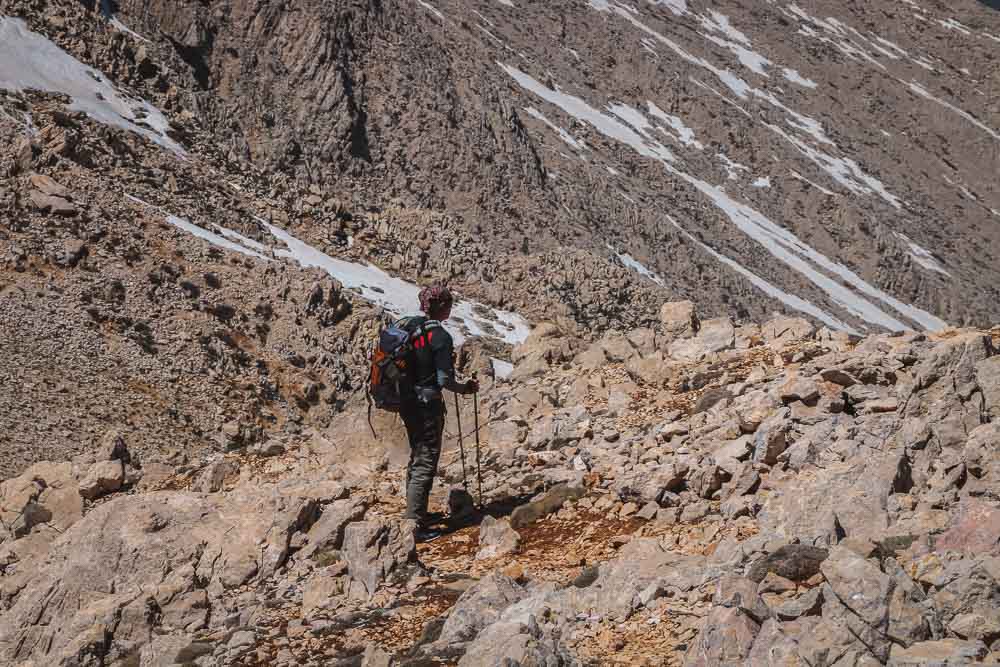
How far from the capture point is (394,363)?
8.22 m

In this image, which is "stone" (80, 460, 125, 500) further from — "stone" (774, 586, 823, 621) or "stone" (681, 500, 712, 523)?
"stone" (774, 586, 823, 621)

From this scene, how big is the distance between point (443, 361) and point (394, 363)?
1.56 ft

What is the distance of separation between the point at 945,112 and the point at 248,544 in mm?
102698

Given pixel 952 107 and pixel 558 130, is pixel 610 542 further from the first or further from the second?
pixel 952 107

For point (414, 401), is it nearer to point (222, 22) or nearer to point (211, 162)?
point (211, 162)

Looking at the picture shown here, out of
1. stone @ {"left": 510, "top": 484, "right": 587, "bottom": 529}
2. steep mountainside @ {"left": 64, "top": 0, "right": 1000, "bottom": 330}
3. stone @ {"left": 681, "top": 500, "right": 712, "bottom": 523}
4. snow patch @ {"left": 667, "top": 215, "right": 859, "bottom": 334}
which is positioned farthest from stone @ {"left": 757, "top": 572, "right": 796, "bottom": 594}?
snow patch @ {"left": 667, "top": 215, "right": 859, "bottom": 334}

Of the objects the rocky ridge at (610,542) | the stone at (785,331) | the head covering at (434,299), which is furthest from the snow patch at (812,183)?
the head covering at (434,299)

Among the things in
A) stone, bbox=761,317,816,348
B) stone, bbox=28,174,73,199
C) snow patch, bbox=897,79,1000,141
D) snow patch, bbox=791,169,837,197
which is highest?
snow patch, bbox=897,79,1000,141

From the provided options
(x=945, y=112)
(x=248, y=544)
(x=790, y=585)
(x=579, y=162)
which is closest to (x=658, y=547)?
(x=790, y=585)

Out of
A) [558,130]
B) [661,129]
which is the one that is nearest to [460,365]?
[558,130]

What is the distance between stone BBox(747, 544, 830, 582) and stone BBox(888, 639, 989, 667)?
1.03 meters

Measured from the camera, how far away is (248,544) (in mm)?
7988

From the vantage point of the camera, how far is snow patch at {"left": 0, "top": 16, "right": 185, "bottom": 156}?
25469mm

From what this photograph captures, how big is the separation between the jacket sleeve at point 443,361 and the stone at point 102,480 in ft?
18.7
